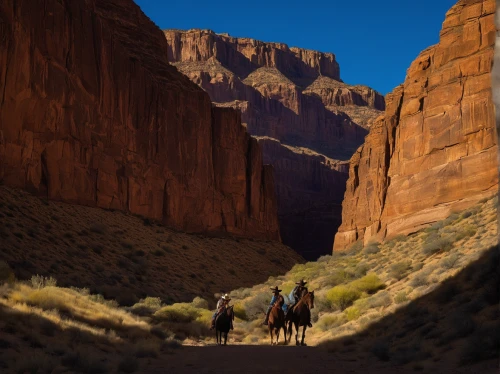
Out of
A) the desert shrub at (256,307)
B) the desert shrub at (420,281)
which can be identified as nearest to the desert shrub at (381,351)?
the desert shrub at (420,281)

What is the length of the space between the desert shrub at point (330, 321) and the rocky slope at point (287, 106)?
80.7m

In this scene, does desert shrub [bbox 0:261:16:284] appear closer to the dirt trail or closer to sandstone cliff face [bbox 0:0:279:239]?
the dirt trail

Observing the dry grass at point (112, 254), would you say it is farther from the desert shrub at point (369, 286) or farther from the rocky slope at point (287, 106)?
the rocky slope at point (287, 106)

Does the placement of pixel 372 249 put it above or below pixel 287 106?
below

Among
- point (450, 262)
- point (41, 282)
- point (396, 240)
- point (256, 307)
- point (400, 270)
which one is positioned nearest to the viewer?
point (450, 262)

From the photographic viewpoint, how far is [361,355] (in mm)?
17922

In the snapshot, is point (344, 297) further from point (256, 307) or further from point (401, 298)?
point (256, 307)

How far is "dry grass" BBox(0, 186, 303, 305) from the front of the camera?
35.0 metres

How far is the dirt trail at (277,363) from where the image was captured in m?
13.9

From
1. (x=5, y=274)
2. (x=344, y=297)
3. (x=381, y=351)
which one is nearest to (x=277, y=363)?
(x=381, y=351)

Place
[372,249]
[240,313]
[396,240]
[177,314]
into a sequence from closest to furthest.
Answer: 1. [177,314]
2. [240,313]
3. [396,240]
4. [372,249]

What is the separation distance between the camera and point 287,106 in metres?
168

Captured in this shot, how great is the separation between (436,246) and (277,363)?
643 inches

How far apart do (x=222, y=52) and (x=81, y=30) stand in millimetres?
128702
